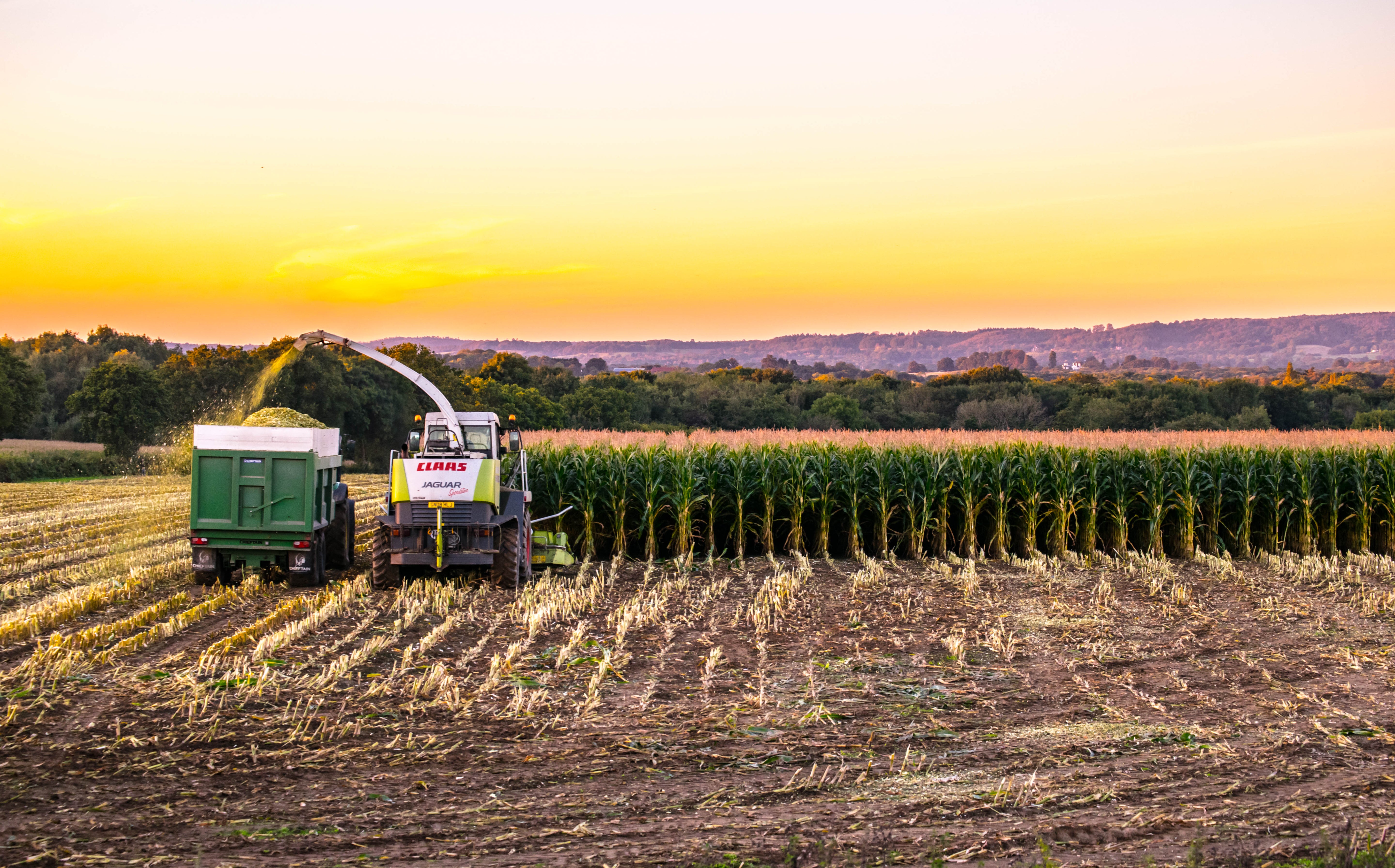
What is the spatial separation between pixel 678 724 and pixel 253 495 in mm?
7532

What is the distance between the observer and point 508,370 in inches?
2933

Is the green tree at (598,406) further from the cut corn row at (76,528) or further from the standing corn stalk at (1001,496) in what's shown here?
the standing corn stalk at (1001,496)

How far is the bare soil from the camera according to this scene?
18.0 ft

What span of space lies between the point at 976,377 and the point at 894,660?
232ft

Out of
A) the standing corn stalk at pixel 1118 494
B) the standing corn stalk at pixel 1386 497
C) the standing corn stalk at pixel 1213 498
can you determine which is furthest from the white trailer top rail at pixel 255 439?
the standing corn stalk at pixel 1386 497

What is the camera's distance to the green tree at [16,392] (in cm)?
5009

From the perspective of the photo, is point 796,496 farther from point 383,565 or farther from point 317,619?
point 317,619

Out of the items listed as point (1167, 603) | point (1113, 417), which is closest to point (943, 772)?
point (1167, 603)

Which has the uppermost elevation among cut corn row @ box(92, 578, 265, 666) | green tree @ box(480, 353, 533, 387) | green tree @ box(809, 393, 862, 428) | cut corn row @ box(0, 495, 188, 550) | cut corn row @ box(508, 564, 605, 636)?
green tree @ box(480, 353, 533, 387)

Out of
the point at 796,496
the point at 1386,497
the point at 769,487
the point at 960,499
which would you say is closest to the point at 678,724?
the point at 769,487

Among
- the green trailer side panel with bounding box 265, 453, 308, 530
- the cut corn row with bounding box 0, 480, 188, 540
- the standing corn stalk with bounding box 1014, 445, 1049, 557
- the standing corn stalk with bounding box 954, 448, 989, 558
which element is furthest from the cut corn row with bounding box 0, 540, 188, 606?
the standing corn stalk with bounding box 1014, 445, 1049, 557

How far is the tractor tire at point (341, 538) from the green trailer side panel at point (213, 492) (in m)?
1.88

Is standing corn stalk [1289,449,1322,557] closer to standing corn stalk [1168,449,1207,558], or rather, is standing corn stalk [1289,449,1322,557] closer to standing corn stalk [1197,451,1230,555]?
standing corn stalk [1197,451,1230,555]

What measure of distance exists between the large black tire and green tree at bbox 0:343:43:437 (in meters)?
46.1
